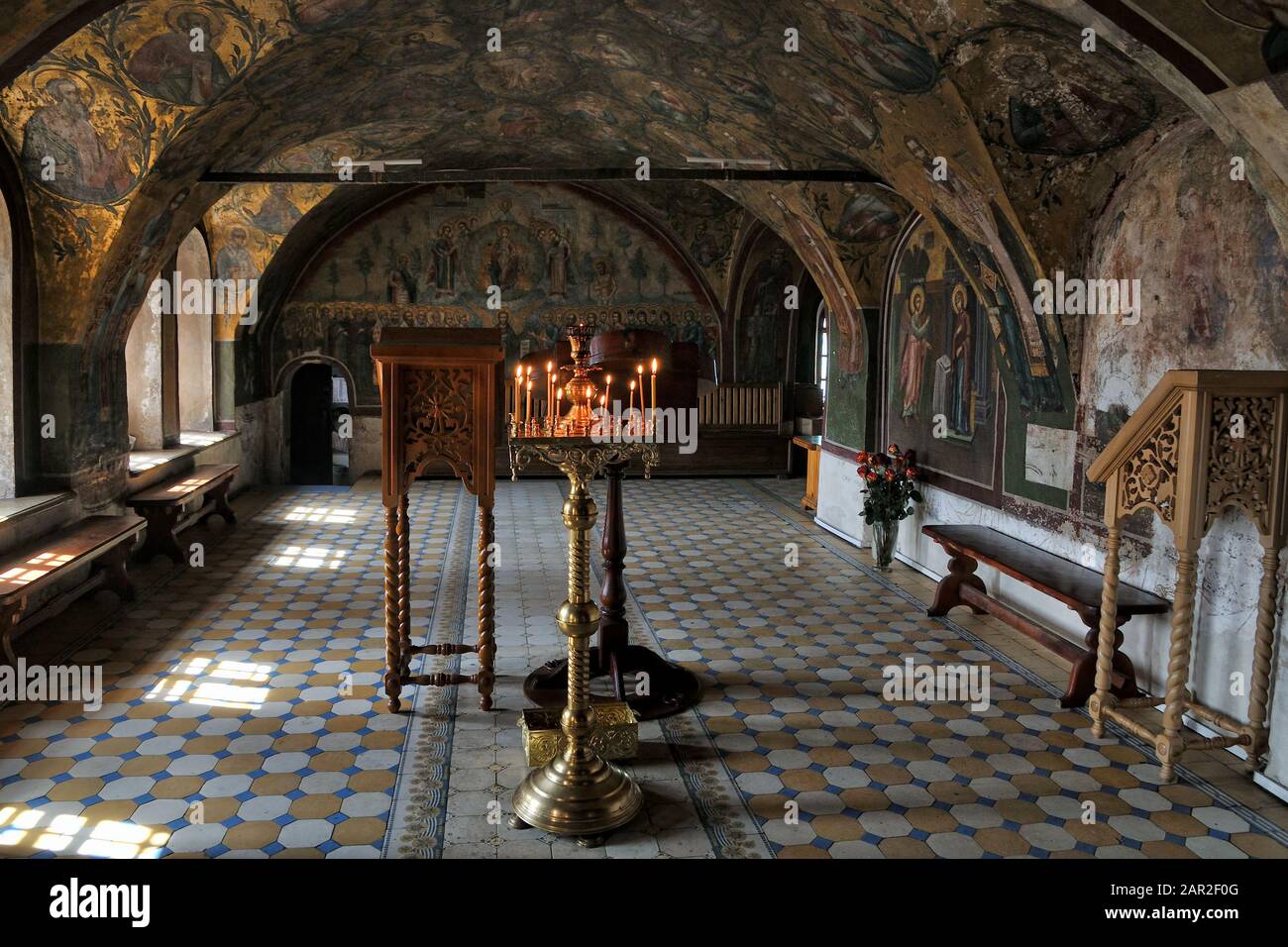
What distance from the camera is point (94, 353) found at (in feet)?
31.9

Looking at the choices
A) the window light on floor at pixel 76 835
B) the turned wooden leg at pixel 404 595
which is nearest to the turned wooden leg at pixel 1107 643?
the turned wooden leg at pixel 404 595

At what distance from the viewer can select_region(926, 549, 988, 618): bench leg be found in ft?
29.2

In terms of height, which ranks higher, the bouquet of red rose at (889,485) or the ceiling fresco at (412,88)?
the ceiling fresco at (412,88)

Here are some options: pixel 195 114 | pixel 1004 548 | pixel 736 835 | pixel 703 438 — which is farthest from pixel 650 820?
pixel 703 438

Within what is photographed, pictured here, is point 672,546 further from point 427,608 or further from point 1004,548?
point 1004,548

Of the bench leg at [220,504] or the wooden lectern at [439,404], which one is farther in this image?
the bench leg at [220,504]

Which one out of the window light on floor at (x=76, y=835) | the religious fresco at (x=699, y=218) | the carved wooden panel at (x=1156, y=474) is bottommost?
the window light on floor at (x=76, y=835)

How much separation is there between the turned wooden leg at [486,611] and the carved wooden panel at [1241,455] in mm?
4045

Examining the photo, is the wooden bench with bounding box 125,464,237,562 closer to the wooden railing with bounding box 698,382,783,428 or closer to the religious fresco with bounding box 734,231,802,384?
the wooden railing with bounding box 698,382,783,428

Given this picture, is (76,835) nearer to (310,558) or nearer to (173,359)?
(310,558)

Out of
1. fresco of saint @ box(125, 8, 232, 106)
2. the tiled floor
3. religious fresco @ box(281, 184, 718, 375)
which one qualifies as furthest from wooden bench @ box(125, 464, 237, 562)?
religious fresco @ box(281, 184, 718, 375)

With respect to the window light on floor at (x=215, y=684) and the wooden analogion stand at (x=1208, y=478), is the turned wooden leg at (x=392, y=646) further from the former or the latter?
the wooden analogion stand at (x=1208, y=478)

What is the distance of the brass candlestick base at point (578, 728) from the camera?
191 inches

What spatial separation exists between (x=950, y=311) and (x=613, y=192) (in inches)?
367
